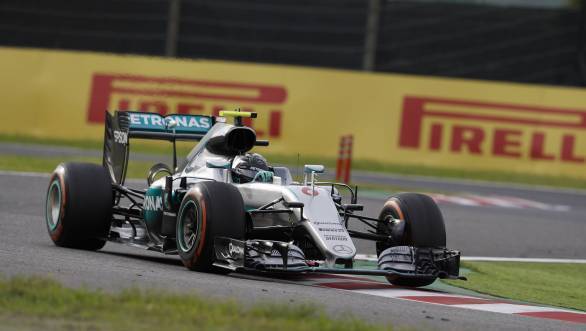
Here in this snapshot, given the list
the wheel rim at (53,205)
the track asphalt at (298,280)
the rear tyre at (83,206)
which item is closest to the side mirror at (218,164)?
the track asphalt at (298,280)

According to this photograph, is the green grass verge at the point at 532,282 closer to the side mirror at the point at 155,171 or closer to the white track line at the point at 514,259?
the white track line at the point at 514,259

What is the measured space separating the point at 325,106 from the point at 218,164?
45.8 feet

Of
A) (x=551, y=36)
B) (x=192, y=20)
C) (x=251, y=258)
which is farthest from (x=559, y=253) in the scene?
(x=192, y=20)

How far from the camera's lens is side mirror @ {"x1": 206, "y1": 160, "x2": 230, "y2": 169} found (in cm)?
1112

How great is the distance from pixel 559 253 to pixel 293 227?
593 cm

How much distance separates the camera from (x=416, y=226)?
35.4ft

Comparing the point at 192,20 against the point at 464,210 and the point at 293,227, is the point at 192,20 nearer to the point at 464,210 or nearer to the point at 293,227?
the point at 464,210

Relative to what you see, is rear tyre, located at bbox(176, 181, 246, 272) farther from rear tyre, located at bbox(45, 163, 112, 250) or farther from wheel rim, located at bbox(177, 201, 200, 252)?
rear tyre, located at bbox(45, 163, 112, 250)

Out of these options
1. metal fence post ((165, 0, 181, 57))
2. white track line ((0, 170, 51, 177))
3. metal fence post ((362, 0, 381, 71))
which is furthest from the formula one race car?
metal fence post ((165, 0, 181, 57))

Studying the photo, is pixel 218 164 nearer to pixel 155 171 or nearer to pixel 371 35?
pixel 155 171

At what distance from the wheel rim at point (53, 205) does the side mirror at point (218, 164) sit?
5.07 ft

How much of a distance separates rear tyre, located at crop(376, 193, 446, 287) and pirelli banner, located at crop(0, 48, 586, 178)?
13.3 meters

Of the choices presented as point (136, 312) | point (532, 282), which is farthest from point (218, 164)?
point (136, 312)

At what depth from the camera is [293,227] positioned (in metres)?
10.3
